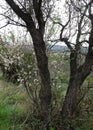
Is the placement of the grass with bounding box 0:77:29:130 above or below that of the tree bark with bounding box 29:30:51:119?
below

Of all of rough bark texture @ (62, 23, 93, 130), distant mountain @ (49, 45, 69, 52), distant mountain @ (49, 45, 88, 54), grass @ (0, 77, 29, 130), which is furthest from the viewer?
distant mountain @ (49, 45, 69, 52)

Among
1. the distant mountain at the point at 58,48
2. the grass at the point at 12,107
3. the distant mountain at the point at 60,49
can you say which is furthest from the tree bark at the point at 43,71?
the distant mountain at the point at 58,48

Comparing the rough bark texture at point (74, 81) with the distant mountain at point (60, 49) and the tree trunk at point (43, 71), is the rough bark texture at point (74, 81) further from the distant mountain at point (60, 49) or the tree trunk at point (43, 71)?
the distant mountain at point (60, 49)

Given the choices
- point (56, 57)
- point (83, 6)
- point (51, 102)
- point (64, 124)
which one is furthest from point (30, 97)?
point (83, 6)

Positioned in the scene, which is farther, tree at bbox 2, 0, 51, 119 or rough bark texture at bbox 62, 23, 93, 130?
rough bark texture at bbox 62, 23, 93, 130

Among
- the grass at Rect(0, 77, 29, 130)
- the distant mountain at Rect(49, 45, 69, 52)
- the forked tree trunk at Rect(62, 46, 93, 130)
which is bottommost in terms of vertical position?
the grass at Rect(0, 77, 29, 130)

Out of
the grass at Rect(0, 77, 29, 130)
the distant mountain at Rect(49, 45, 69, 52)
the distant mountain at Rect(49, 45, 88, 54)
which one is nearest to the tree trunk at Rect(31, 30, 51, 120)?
the grass at Rect(0, 77, 29, 130)

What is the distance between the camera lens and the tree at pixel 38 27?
25.6ft

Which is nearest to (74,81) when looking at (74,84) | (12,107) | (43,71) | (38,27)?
(74,84)

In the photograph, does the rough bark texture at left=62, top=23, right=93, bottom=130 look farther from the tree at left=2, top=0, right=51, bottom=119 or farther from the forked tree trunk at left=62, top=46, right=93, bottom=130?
the tree at left=2, top=0, right=51, bottom=119

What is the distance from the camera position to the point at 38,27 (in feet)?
26.8

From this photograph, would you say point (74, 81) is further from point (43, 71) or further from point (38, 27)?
point (38, 27)

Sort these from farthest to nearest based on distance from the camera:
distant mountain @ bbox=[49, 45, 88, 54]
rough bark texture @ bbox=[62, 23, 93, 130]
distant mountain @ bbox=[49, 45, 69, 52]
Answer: distant mountain @ bbox=[49, 45, 69, 52], distant mountain @ bbox=[49, 45, 88, 54], rough bark texture @ bbox=[62, 23, 93, 130]

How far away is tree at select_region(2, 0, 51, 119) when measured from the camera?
779cm
